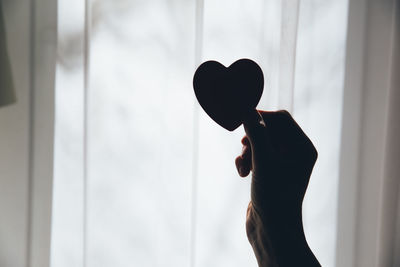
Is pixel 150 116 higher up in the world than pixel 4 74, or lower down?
lower down

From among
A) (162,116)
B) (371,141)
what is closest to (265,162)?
(162,116)

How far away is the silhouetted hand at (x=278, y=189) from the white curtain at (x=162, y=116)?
39 cm

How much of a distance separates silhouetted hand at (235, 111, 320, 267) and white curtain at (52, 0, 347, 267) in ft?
1.27

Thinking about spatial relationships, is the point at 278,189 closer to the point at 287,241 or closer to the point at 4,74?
the point at 287,241

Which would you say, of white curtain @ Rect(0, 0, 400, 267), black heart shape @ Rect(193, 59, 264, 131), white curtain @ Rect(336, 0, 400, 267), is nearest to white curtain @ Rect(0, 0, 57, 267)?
white curtain @ Rect(0, 0, 400, 267)

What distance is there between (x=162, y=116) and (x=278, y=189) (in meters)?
0.49

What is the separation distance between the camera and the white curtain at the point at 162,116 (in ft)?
3.13

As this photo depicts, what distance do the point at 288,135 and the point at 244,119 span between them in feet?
0.34

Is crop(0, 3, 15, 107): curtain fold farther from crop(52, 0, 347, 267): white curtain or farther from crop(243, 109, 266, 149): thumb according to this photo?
crop(243, 109, 266, 149): thumb

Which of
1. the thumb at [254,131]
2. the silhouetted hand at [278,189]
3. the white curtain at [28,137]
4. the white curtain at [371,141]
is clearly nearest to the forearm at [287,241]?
the silhouetted hand at [278,189]

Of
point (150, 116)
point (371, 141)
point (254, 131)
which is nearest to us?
point (254, 131)

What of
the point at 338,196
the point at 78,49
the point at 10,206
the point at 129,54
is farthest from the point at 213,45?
the point at 10,206

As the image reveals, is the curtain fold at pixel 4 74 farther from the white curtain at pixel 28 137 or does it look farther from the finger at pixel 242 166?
the finger at pixel 242 166

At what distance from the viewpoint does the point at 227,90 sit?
57 centimetres
